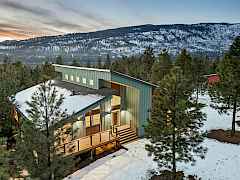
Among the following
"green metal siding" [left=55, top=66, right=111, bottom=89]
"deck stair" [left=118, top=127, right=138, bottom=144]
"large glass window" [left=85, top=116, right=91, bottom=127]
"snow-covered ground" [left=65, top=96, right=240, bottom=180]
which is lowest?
"snow-covered ground" [left=65, top=96, right=240, bottom=180]

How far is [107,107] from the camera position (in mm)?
20266

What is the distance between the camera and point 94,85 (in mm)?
22766

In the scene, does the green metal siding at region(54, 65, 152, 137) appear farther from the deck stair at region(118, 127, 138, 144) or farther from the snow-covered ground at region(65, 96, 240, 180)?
the snow-covered ground at region(65, 96, 240, 180)

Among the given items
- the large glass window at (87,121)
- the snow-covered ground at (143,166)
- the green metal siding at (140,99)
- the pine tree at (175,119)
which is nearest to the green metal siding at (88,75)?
the green metal siding at (140,99)

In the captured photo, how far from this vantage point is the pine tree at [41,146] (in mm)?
10586

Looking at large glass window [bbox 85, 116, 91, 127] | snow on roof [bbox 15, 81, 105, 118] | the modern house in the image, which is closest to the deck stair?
the modern house

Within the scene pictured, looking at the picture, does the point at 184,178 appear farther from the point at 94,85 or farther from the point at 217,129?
the point at 94,85

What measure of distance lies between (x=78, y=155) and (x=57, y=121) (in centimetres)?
755

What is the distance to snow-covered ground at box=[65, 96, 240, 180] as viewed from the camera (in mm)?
14969

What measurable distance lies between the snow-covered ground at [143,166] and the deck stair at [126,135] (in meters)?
0.81

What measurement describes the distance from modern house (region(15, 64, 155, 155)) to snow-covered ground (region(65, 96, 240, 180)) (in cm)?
160

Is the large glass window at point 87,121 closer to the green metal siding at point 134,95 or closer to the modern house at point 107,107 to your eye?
the modern house at point 107,107

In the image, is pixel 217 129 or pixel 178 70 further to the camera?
pixel 217 129

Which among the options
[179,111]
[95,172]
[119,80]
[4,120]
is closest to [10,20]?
[4,120]
